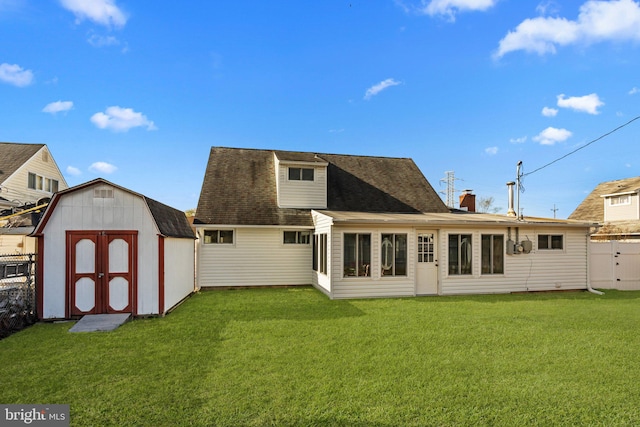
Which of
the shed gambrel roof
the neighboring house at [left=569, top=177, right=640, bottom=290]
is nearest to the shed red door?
the neighboring house at [left=569, top=177, right=640, bottom=290]

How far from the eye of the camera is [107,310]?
314 inches

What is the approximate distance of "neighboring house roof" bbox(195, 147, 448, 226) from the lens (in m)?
13.5

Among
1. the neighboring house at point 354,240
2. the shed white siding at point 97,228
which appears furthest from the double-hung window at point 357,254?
the shed white siding at point 97,228

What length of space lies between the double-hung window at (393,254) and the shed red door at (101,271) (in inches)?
296

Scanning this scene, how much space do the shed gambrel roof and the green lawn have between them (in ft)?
67.1

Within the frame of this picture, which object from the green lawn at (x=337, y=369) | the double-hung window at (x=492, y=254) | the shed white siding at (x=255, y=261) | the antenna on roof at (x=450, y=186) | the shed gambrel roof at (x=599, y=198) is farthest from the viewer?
the antenna on roof at (x=450, y=186)

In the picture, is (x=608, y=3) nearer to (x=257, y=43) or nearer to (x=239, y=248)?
(x=257, y=43)

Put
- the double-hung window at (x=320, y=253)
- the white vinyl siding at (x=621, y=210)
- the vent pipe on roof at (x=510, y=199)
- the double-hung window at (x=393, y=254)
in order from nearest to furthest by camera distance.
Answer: the double-hung window at (x=393, y=254), the double-hung window at (x=320, y=253), the vent pipe on roof at (x=510, y=199), the white vinyl siding at (x=621, y=210)

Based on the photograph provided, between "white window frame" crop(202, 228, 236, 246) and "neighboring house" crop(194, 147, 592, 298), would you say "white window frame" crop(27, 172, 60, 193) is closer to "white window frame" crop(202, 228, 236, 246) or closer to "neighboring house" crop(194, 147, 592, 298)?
"neighboring house" crop(194, 147, 592, 298)

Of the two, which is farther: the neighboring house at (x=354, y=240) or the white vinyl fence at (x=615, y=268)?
the white vinyl fence at (x=615, y=268)

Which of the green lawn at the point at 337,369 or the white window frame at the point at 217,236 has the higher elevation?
the white window frame at the point at 217,236

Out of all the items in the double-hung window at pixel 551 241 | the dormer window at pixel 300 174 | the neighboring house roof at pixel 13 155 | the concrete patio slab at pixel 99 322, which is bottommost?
the concrete patio slab at pixel 99 322

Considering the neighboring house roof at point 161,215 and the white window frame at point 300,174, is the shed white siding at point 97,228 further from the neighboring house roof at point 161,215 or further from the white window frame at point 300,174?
the white window frame at point 300,174

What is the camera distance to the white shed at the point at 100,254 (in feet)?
25.5
